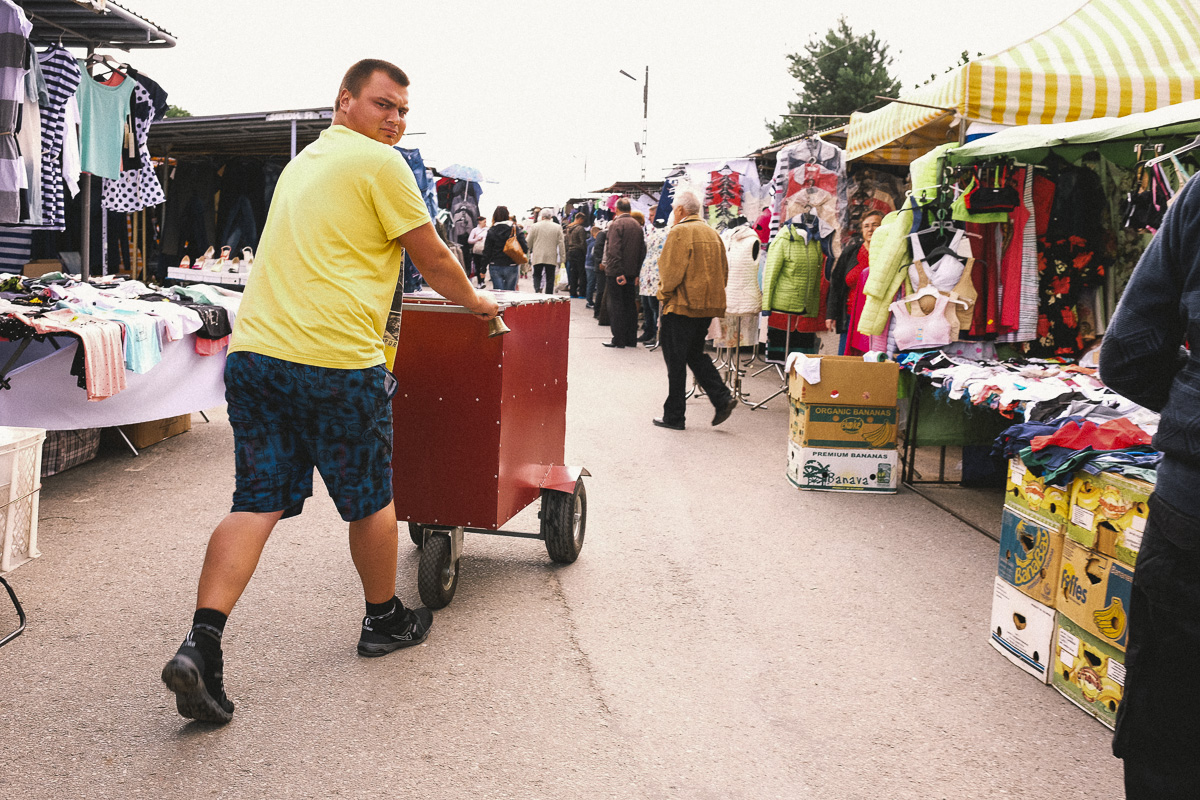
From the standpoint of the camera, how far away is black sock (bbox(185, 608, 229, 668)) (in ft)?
9.85

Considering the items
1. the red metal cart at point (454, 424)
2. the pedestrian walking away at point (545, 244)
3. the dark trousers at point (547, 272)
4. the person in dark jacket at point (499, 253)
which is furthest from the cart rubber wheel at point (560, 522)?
the dark trousers at point (547, 272)

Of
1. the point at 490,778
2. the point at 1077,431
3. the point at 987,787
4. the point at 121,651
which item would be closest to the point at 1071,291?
the point at 1077,431

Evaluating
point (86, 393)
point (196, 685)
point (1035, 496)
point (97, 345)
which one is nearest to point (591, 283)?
point (86, 393)

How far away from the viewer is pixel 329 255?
10.4 ft

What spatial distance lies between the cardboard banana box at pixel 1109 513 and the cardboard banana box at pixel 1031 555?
0.12 meters

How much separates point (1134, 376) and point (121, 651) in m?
3.49

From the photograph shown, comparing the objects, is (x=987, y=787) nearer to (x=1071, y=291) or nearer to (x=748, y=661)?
(x=748, y=661)

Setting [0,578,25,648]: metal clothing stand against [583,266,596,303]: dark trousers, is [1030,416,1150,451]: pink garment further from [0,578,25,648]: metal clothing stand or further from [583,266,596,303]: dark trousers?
[583,266,596,303]: dark trousers

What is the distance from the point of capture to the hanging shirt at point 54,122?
272 inches

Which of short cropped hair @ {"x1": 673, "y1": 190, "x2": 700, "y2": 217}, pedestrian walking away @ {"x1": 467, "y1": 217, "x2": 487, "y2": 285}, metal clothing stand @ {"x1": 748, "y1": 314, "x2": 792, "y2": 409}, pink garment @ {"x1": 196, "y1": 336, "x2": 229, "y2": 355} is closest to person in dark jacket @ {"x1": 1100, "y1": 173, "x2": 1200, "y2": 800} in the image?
pink garment @ {"x1": 196, "y1": 336, "x2": 229, "y2": 355}

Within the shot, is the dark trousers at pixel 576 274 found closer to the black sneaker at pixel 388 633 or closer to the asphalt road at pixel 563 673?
the asphalt road at pixel 563 673

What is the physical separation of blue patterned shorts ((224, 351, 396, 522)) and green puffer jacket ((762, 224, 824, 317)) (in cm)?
771

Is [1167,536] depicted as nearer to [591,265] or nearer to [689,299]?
[689,299]

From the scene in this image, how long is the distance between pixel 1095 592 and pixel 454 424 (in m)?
2.51
